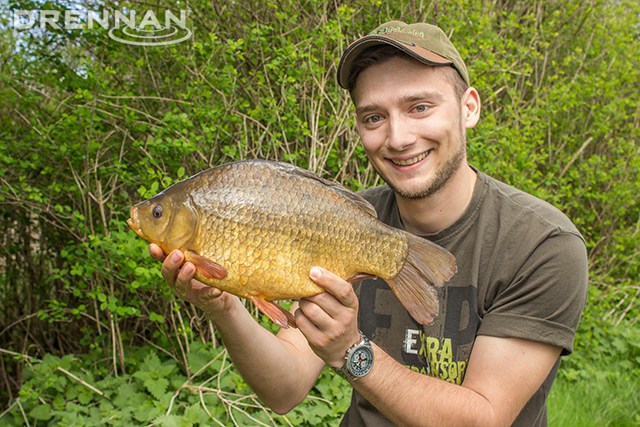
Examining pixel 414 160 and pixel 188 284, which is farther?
pixel 414 160

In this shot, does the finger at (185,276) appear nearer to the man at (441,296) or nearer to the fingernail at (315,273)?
the man at (441,296)

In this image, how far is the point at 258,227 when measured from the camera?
130 cm

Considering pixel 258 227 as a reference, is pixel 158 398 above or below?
below

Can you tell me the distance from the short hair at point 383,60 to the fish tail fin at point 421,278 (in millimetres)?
508

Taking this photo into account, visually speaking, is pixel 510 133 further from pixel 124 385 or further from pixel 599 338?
pixel 124 385

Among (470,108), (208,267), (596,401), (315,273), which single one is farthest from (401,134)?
(596,401)

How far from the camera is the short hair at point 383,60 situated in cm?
166

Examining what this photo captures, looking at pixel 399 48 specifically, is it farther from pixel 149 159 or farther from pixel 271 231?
pixel 149 159

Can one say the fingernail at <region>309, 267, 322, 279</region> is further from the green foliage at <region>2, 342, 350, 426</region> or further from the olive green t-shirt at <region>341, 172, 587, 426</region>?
the green foliage at <region>2, 342, 350, 426</region>

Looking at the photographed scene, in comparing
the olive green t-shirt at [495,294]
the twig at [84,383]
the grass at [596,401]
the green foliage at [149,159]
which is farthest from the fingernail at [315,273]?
the grass at [596,401]

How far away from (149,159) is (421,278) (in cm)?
186

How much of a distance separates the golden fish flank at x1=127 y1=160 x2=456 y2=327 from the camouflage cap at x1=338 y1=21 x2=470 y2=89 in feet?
1.58

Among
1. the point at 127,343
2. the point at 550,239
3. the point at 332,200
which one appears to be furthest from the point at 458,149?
the point at 127,343

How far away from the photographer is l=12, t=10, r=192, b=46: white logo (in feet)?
9.86
